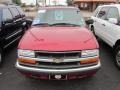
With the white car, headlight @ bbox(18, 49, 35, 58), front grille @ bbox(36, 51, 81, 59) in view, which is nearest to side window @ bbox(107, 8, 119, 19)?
the white car

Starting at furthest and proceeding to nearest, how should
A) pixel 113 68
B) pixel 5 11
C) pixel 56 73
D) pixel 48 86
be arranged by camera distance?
pixel 5 11 → pixel 113 68 → pixel 48 86 → pixel 56 73

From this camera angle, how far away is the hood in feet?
12.8

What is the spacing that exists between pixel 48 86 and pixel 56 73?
771 millimetres

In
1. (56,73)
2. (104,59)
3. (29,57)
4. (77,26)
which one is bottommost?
(104,59)

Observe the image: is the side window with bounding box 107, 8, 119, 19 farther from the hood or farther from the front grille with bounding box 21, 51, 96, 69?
the front grille with bounding box 21, 51, 96, 69

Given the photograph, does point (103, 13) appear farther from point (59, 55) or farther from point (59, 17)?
point (59, 55)

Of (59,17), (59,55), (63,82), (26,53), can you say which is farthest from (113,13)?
(26,53)

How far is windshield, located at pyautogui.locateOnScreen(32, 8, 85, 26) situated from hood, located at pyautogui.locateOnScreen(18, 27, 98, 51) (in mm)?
355

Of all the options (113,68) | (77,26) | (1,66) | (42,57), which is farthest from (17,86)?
(113,68)

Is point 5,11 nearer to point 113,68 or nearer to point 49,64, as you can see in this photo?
point 49,64

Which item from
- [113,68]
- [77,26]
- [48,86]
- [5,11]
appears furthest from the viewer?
[5,11]

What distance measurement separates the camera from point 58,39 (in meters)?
4.17

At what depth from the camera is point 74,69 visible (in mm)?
3795

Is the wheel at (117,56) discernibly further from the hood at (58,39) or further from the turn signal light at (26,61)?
the turn signal light at (26,61)
